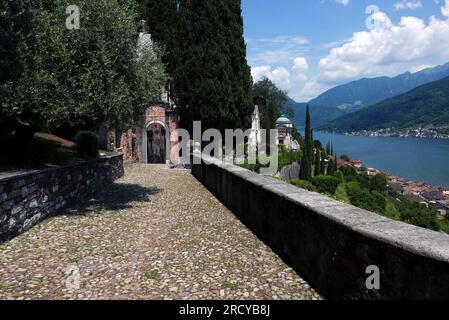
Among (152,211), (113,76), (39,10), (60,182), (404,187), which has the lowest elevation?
(404,187)

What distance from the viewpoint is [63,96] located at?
8.49 metres

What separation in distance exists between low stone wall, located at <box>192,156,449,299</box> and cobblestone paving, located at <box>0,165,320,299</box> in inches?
14.3

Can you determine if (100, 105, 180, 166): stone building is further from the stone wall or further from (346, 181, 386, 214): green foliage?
(346, 181, 386, 214): green foliage

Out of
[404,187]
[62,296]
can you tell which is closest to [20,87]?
[62,296]

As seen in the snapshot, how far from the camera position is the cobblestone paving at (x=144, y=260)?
4664 millimetres

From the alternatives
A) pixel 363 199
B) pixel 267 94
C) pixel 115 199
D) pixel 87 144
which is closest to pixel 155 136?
pixel 87 144

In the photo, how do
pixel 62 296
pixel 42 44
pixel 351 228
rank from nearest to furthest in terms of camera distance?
pixel 351 228 < pixel 62 296 < pixel 42 44

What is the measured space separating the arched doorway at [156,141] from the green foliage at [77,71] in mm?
16777

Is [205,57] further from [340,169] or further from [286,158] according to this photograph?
[340,169]

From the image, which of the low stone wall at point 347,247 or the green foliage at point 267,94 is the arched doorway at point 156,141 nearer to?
the low stone wall at point 347,247

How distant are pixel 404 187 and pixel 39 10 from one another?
3792 inches

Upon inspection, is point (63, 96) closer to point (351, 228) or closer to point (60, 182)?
point (60, 182)

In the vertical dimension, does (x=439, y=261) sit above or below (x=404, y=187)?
above

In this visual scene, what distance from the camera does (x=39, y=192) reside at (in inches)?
330
